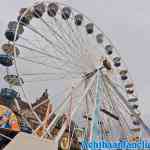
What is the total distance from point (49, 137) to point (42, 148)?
3.44 metres

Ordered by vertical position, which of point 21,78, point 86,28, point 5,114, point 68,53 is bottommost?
point 5,114

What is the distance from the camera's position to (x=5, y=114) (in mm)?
37250

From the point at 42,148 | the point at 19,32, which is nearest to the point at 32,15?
the point at 19,32

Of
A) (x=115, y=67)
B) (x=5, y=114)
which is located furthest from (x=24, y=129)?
(x=115, y=67)

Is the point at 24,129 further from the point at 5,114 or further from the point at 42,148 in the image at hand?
the point at 42,148

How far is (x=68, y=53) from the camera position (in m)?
29.2

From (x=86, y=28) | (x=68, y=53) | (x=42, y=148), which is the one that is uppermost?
(x=86, y=28)

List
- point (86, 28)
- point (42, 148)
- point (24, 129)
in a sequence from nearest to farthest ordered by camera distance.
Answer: point (42, 148)
point (86, 28)
point (24, 129)

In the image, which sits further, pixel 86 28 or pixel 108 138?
pixel 86 28

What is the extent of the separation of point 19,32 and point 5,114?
1139 cm

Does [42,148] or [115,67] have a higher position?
[115,67]

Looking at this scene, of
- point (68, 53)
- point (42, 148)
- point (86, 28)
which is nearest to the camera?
point (42, 148)

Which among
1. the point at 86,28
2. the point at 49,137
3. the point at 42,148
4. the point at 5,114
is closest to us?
the point at 42,148

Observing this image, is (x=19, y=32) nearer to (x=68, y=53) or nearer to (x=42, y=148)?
(x=68, y=53)
